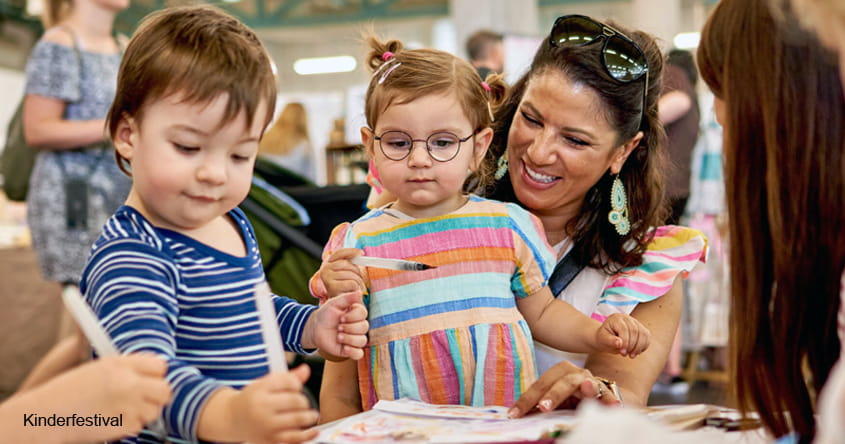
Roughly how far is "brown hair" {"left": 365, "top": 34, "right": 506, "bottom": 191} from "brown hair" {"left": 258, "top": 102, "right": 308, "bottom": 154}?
331 cm

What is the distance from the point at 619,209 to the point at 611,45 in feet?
0.97

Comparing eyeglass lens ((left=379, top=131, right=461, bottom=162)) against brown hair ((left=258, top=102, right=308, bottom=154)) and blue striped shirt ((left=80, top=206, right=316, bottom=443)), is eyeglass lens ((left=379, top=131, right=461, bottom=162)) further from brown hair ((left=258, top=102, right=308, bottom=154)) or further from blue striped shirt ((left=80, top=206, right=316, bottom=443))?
brown hair ((left=258, top=102, right=308, bottom=154))

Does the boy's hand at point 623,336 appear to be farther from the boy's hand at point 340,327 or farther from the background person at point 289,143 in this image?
the background person at point 289,143

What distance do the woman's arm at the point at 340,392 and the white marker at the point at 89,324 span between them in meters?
0.54

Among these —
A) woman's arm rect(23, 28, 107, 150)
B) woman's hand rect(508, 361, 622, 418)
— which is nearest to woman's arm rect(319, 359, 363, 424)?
woman's hand rect(508, 361, 622, 418)

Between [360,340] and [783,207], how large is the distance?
52cm

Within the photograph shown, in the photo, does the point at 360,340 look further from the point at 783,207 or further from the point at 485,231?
the point at 783,207

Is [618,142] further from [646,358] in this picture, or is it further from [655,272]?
[646,358]

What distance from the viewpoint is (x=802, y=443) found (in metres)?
0.88

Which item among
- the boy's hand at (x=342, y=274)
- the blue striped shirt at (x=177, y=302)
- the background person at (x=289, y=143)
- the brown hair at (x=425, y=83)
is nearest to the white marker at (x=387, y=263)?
the boy's hand at (x=342, y=274)

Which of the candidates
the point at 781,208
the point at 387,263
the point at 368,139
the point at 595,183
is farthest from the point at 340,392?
the point at 781,208

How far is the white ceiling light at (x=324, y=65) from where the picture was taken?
1458cm

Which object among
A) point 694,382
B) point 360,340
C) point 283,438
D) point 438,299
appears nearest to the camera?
point 283,438

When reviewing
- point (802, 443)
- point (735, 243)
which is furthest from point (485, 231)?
point (802, 443)
